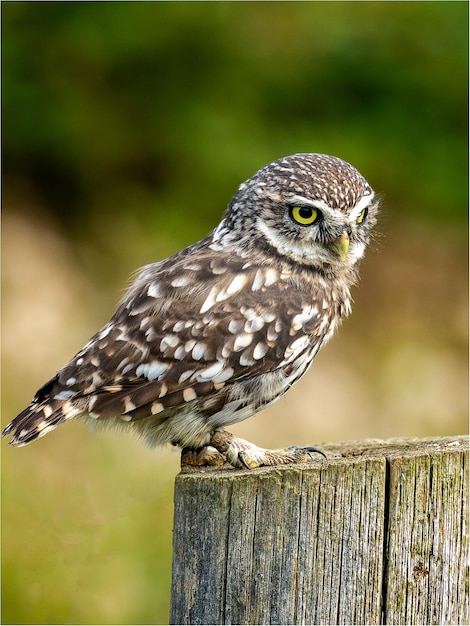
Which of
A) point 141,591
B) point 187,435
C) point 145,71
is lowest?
point 141,591

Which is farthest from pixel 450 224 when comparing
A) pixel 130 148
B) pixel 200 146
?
pixel 130 148

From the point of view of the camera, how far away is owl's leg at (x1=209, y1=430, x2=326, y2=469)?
11.6ft

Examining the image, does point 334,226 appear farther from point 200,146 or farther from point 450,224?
point 450,224

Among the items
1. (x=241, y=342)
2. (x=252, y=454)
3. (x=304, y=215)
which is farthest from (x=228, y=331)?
(x=304, y=215)

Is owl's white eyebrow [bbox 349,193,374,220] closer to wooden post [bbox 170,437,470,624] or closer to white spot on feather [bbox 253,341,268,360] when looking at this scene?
white spot on feather [bbox 253,341,268,360]

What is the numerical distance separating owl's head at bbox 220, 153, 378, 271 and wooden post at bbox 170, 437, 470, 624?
47.0 inches

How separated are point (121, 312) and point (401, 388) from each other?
4.20 meters

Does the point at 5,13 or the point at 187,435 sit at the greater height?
the point at 5,13

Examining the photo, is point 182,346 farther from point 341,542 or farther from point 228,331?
point 341,542

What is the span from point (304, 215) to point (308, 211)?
0.03 m

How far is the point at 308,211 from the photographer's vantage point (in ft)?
12.4

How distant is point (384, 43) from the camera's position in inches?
311

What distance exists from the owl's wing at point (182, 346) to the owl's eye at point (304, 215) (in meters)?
0.27

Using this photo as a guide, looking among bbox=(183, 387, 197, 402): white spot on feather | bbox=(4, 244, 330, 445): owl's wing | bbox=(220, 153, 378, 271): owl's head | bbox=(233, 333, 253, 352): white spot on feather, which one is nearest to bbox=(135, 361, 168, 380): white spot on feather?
bbox=(4, 244, 330, 445): owl's wing
